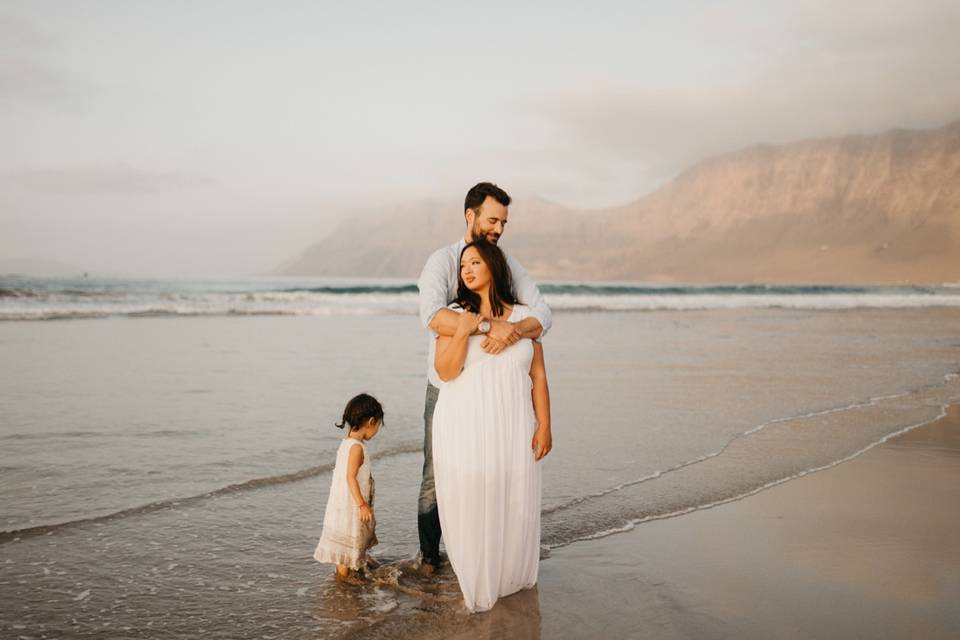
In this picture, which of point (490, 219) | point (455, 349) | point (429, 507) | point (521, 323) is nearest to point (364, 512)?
point (429, 507)

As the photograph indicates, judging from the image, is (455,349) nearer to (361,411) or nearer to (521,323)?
(521,323)

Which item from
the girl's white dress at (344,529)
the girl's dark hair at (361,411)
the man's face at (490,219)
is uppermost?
the man's face at (490,219)

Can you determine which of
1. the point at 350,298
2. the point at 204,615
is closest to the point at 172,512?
the point at 204,615

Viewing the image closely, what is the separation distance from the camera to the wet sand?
3646mm

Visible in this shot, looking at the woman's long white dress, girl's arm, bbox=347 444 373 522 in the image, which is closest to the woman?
the woman's long white dress

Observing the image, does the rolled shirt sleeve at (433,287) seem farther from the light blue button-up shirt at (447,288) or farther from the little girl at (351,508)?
the little girl at (351,508)

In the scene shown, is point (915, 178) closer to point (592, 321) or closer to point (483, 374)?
point (592, 321)

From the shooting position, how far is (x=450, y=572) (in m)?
4.46

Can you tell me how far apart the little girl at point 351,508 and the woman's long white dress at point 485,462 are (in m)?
0.66

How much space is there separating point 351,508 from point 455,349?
1.34m

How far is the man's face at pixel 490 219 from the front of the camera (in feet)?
12.9

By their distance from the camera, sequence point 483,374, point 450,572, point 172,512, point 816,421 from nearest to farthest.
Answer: point 483,374 → point 450,572 → point 172,512 → point 816,421

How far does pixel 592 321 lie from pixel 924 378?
1558cm

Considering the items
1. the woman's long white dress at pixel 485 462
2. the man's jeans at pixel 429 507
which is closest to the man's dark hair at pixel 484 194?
the woman's long white dress at pixel 485 462
